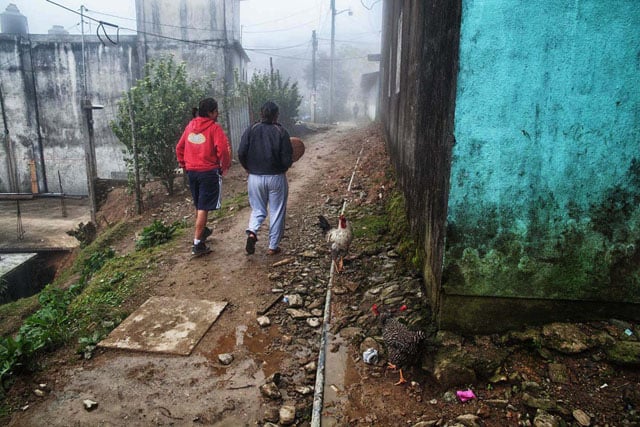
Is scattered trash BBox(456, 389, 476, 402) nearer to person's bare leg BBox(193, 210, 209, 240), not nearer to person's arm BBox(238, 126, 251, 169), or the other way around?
person's arm BBox(238, 126, 251, 169)

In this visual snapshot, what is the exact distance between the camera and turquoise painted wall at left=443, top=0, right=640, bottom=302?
2725mm

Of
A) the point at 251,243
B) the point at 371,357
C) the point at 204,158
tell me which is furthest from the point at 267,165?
the point at 371,357

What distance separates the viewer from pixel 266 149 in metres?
5.27

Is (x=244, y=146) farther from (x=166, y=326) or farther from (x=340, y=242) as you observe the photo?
(x=166, y=326)

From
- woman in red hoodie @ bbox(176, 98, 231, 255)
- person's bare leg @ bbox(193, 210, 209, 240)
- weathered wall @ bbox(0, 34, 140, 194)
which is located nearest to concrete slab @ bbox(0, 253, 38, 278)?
person's bare leg @ bbox(193, 210, 209, 240)

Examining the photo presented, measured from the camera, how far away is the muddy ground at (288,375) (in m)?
2.74

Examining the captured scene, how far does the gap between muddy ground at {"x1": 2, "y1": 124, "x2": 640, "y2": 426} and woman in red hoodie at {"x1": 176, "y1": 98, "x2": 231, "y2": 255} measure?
847mm

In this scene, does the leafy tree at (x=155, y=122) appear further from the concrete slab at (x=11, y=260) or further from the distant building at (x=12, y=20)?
the distant building at (x=12, y=20)

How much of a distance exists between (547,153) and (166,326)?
11.7ft

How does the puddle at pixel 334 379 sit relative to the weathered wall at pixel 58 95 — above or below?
below


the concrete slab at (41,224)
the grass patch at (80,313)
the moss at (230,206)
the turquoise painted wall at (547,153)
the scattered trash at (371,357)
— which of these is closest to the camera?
the turquoise painted wall at (547,153)

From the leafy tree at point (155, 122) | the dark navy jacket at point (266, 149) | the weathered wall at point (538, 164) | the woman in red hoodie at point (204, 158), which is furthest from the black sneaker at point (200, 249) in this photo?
the leafy tree at point (155, 122)

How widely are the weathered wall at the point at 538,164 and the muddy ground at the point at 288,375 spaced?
0.37m

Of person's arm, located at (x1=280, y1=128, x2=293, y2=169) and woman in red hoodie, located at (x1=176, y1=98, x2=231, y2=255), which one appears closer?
person's arm, located at (x1=280, y1=128, x2=293, y2=169)
